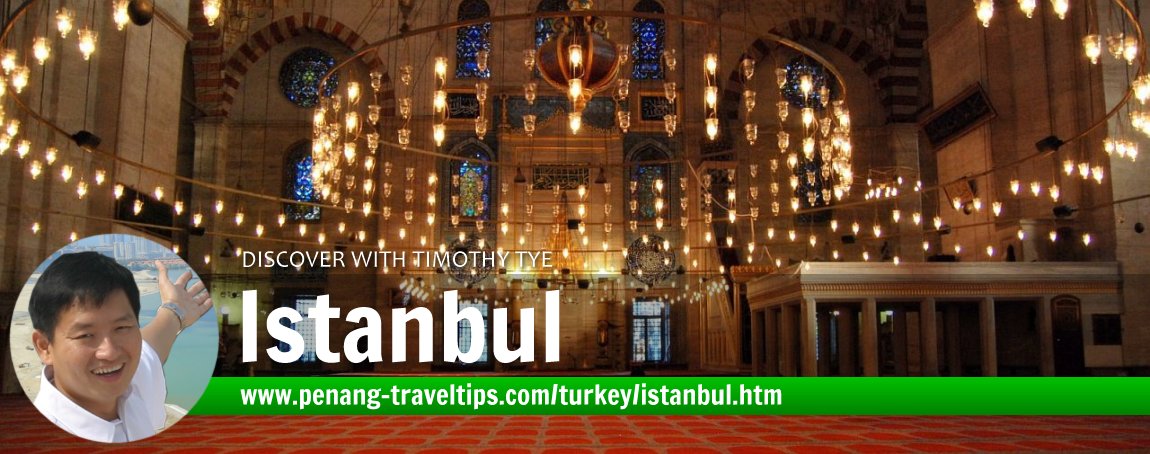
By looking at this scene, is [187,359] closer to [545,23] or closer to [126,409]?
[126,409]

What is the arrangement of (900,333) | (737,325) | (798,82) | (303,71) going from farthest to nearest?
(303,71), (798,82), (737,325), (900,333)

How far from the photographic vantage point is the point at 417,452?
13.3 feet

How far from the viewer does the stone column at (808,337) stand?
26.0ft

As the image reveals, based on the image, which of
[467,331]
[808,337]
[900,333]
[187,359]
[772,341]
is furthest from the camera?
[467,331]

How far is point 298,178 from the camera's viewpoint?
52.4 ft

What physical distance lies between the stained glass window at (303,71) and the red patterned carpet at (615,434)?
10611 mm

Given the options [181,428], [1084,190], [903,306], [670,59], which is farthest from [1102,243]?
[181,428]

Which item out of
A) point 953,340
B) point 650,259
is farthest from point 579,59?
point 650,259

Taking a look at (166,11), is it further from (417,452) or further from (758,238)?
(758,238)

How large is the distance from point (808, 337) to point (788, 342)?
3.22 feet

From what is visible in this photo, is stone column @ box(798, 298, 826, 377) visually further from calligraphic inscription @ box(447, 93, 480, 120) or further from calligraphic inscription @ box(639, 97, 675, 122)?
calligraphic inscription @ box(447, 93, 480, 120)

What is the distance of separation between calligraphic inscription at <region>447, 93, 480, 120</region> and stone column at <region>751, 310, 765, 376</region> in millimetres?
6835

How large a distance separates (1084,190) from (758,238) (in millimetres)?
6046

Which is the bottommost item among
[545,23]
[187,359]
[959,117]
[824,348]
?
[824,348]
